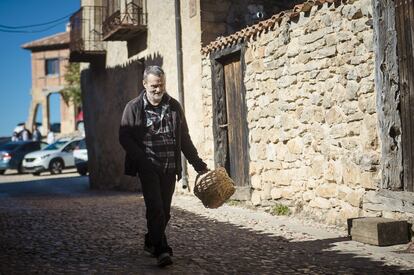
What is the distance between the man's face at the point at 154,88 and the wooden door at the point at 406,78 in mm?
2729

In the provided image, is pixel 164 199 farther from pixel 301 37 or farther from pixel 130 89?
pixel 130 89

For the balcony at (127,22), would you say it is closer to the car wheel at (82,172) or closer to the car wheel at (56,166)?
the car wheel at (82,172)

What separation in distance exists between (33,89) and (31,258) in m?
37.4

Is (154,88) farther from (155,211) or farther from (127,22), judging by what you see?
(127,22)

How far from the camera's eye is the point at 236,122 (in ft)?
31.9

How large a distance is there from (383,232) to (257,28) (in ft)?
13.6

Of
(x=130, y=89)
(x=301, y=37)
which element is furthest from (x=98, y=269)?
(x=130, y=89)

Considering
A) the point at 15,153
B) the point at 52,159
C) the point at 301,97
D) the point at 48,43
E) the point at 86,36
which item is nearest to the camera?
the point at 301,97

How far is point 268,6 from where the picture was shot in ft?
36.9

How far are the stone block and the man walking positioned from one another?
2.14m

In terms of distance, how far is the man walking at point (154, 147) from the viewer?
4.80 metres

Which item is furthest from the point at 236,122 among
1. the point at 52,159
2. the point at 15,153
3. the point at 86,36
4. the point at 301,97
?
the point at 15,153

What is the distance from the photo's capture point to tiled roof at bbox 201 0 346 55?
7320 millimetres

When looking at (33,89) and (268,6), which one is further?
(33,89)
